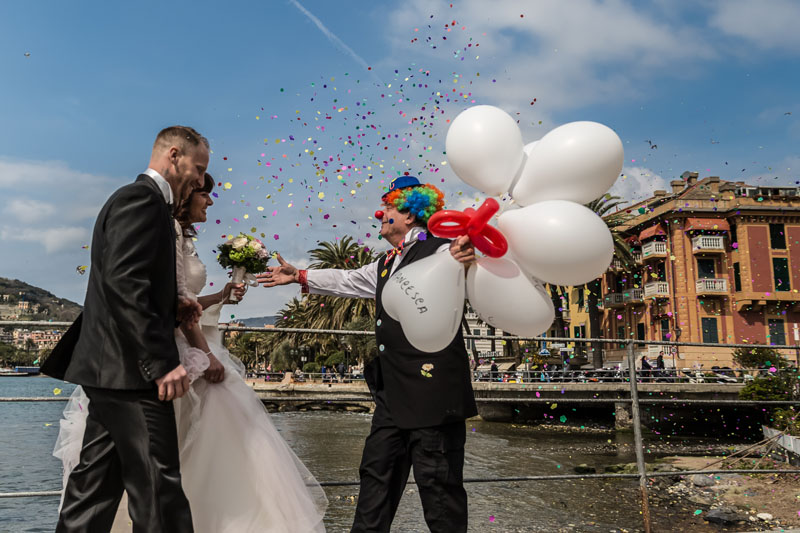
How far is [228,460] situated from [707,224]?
35905 millimetres

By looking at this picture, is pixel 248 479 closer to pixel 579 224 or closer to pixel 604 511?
pixel 579 224

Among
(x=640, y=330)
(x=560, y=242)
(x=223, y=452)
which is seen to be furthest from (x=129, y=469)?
(x=640, y=330)

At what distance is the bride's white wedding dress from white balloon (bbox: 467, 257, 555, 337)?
974 mm

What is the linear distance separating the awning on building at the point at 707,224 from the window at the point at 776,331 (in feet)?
17.6

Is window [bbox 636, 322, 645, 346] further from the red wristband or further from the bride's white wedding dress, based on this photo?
the bride's white wedding dress

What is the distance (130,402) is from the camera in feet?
6.27

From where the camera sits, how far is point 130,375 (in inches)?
75.2

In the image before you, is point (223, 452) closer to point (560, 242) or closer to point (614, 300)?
point (560, 242)

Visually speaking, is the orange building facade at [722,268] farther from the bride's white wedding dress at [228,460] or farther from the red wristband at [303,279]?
the bride's white wedding dress at [228,460]

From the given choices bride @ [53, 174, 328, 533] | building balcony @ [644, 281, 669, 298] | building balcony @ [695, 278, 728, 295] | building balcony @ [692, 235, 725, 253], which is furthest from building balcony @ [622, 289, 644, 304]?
bride @ [53, 174, 328, 533]

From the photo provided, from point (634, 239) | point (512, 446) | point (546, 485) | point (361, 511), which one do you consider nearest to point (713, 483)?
point (546, 485)

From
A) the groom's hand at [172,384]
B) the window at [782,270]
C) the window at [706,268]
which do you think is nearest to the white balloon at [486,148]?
the groom's hand at [172,384]

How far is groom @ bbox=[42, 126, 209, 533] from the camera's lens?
188 cm

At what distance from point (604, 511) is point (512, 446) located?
9.62m
